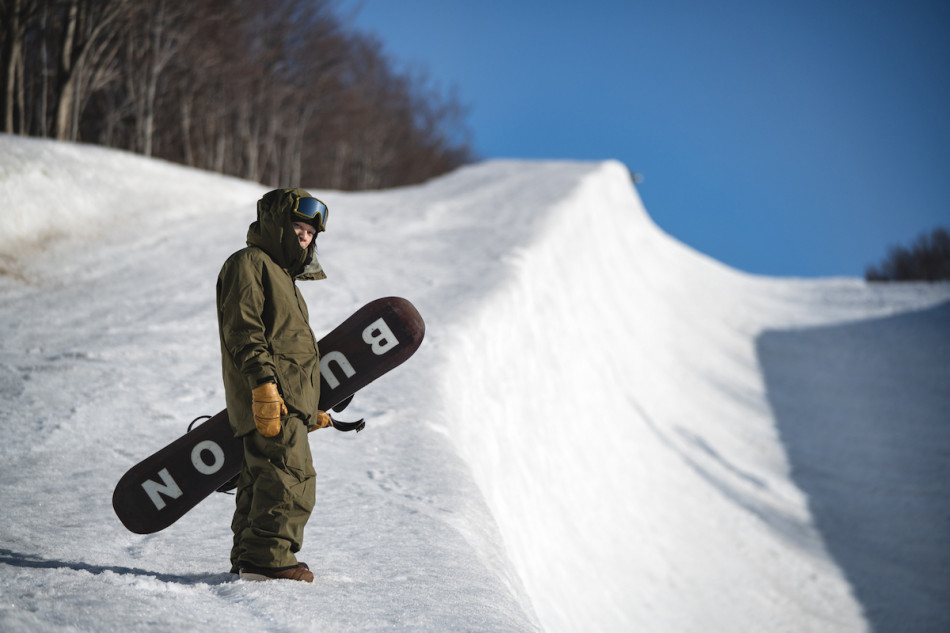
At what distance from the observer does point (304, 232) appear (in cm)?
260

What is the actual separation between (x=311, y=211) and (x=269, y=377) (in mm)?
658

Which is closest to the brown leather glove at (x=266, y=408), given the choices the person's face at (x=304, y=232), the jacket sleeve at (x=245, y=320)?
the jacket sleeve at (x=245, y=320)

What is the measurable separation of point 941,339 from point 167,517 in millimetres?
13880

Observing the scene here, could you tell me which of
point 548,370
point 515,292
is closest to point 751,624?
point 548,370

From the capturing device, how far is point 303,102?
2389cm

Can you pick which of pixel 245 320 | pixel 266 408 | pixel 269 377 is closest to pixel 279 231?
pixel 245 320

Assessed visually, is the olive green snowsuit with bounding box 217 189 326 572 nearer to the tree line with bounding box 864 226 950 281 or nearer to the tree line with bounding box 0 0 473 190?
the tree line with bounding box 0 0 473 190

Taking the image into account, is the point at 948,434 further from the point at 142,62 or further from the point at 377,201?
the point at 142,62

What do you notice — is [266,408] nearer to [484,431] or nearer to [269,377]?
[269,377]

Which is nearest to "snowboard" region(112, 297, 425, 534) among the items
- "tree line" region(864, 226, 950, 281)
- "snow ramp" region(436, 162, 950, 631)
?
"snow ramp" region(436, 162, 950, 631)

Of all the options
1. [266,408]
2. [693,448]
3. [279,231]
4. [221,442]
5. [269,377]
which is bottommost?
[693,448]

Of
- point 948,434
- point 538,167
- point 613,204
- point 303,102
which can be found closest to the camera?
point 948,434

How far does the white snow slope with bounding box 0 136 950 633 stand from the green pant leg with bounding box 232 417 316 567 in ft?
0.45

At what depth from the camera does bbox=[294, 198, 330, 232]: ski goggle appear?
2.54 metres
